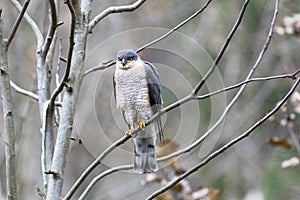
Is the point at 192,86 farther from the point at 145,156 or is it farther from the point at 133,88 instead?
the point at 145,156

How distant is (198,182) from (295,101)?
335 centimetres

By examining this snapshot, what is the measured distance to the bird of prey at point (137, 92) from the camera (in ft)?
10.7

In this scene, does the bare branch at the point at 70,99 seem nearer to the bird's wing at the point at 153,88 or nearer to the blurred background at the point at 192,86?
the bird's wing at the point at 153,88

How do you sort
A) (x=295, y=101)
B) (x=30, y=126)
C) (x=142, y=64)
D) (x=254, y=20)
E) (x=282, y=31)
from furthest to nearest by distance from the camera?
(x=254, y=20)
(x=30, y=126)
(x=282, y=31)
(x=295, y=101)
(x=142, y=64)

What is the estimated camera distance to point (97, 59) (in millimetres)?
6738

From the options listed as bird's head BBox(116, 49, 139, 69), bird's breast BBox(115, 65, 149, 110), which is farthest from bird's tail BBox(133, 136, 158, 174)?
bird's head BBox(116, 49, 139, 69)

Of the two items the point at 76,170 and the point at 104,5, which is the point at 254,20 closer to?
the point at 104,5

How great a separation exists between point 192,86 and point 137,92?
4.04 metres

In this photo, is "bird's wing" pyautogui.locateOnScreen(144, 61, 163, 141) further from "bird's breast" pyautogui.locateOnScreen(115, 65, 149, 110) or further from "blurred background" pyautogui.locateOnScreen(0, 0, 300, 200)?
"blurred background" pyautogui.locateOnScreen(0, 0, 300, 200)

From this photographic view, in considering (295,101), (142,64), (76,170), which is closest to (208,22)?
(76,170)

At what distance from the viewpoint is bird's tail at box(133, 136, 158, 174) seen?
3.05 meters

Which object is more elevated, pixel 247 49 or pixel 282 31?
pixel 247 49

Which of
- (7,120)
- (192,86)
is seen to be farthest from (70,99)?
(192,86)

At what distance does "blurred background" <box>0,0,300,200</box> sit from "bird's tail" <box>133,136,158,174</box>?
235 cm
